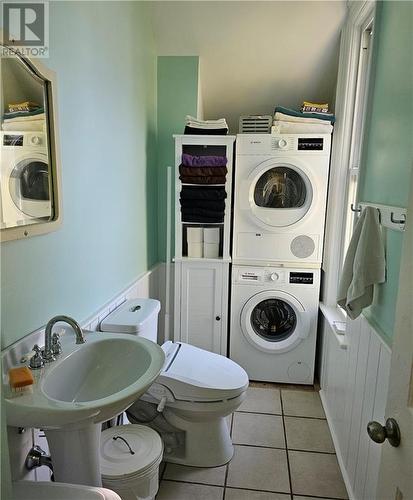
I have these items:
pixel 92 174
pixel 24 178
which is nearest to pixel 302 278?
pixel 92 174

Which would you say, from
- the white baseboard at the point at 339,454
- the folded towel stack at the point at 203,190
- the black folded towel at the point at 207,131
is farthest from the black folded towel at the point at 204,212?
the white baseboard at the point at 339,454

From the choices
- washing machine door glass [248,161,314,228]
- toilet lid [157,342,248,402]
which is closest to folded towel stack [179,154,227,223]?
washing machine door glass [248,161,314,228]

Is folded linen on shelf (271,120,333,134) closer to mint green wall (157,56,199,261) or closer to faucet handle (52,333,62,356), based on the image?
mint green wall (157,56,199,261)

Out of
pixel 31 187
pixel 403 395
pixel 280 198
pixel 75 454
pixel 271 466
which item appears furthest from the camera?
pixel 280 198

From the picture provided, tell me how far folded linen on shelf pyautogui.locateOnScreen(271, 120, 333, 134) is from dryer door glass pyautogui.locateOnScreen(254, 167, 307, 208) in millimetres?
260

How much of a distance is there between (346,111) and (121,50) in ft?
4.75

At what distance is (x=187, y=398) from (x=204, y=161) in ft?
5.07

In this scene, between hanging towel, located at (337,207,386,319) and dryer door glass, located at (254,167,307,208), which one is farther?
dryer door glass, located at (254,167,307,208)

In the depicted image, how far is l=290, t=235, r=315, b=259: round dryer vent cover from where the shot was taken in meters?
2.55

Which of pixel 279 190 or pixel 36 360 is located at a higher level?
pixel 279 190

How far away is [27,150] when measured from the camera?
46.6 inches

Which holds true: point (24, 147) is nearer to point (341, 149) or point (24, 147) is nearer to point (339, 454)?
point (341, 149)

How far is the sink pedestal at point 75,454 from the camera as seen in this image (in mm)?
1083

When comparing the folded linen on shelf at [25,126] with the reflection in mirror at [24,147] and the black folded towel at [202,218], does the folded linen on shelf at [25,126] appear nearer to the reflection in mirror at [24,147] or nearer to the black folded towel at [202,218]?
the reflection in mirror at [24,147]
